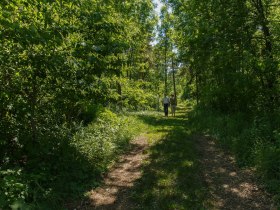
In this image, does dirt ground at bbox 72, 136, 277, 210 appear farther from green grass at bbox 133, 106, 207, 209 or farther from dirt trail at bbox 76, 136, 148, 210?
green grass at bbox 133, 106, 207, 209

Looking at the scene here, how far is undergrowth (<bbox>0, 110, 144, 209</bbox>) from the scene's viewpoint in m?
5.14

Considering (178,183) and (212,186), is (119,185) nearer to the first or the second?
(178,183)

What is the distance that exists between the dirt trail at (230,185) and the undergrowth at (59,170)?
2.79 m

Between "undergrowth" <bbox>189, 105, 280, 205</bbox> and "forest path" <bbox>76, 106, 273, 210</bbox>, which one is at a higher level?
"undergrowth" <bbox>189, 105, 280, 205</bbox>

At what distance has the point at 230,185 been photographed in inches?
270

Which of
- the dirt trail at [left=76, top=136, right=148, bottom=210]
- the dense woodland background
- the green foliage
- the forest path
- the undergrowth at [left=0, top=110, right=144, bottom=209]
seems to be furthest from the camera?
the green foliage

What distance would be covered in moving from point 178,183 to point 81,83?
11.1 ft

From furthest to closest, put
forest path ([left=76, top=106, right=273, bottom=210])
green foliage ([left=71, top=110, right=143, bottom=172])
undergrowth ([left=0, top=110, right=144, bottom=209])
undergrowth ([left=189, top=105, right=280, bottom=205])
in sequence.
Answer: green foliage ([left=71, top=110, right=143, bottom=172])
undergrowth ([left=189, top=105, right=280, bottom=205])
forest path ([left=76, top=106, right=273, bottom=210])
undergrowth ([left=0, top=110, right=144, bottom=209])

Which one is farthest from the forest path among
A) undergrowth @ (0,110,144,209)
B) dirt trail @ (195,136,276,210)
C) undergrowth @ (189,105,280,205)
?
undergrowth @ (0,110,144,209)

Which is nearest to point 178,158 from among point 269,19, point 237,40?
point 237,40

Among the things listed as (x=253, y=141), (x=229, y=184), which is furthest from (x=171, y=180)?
(x=253, y=141)

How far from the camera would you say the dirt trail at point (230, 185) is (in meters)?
5.90

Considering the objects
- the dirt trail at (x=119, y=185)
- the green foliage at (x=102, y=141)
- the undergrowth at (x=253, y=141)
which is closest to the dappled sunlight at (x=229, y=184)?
the undergrowth at (x=253, y=141)

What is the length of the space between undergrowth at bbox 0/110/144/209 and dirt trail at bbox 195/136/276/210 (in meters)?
2.79
